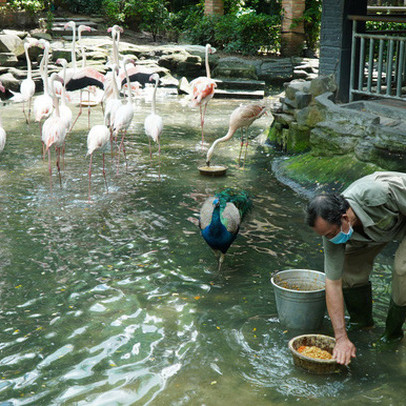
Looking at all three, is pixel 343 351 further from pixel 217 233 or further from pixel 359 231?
pixel 217 233

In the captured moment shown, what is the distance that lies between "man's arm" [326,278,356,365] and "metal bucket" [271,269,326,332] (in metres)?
0.38

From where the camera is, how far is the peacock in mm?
5027

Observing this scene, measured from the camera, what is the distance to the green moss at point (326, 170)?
6.98m

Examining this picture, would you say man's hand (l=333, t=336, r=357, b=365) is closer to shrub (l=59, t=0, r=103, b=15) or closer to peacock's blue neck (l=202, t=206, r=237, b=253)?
peacock's blue neck (l=202, t=206, r=237, b=253)

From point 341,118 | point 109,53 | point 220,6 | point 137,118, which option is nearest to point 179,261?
point 341,118

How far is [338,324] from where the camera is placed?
3.43 metres

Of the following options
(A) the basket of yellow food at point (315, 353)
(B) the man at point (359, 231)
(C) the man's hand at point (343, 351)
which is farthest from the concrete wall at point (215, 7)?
(C) the man's hand at point (343, 351)

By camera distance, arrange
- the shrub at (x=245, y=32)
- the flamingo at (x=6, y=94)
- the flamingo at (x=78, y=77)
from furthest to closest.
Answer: the shrub at (x=245, y=32) < the flamingo at (x=6, y=94) < the flamingo at (x=78, y=77)

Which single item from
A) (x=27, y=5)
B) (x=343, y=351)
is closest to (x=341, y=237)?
(x=343, y=351)

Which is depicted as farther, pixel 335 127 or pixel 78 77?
pixel 78 77

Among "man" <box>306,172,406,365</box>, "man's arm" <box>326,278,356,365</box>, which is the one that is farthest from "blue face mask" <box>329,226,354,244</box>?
"man's arm" <box>326,278,356,365</box>

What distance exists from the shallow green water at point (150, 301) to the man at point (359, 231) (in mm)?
312

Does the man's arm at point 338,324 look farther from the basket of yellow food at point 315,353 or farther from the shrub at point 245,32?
the shrub at point 245,32

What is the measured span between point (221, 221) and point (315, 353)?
177 centimetres
